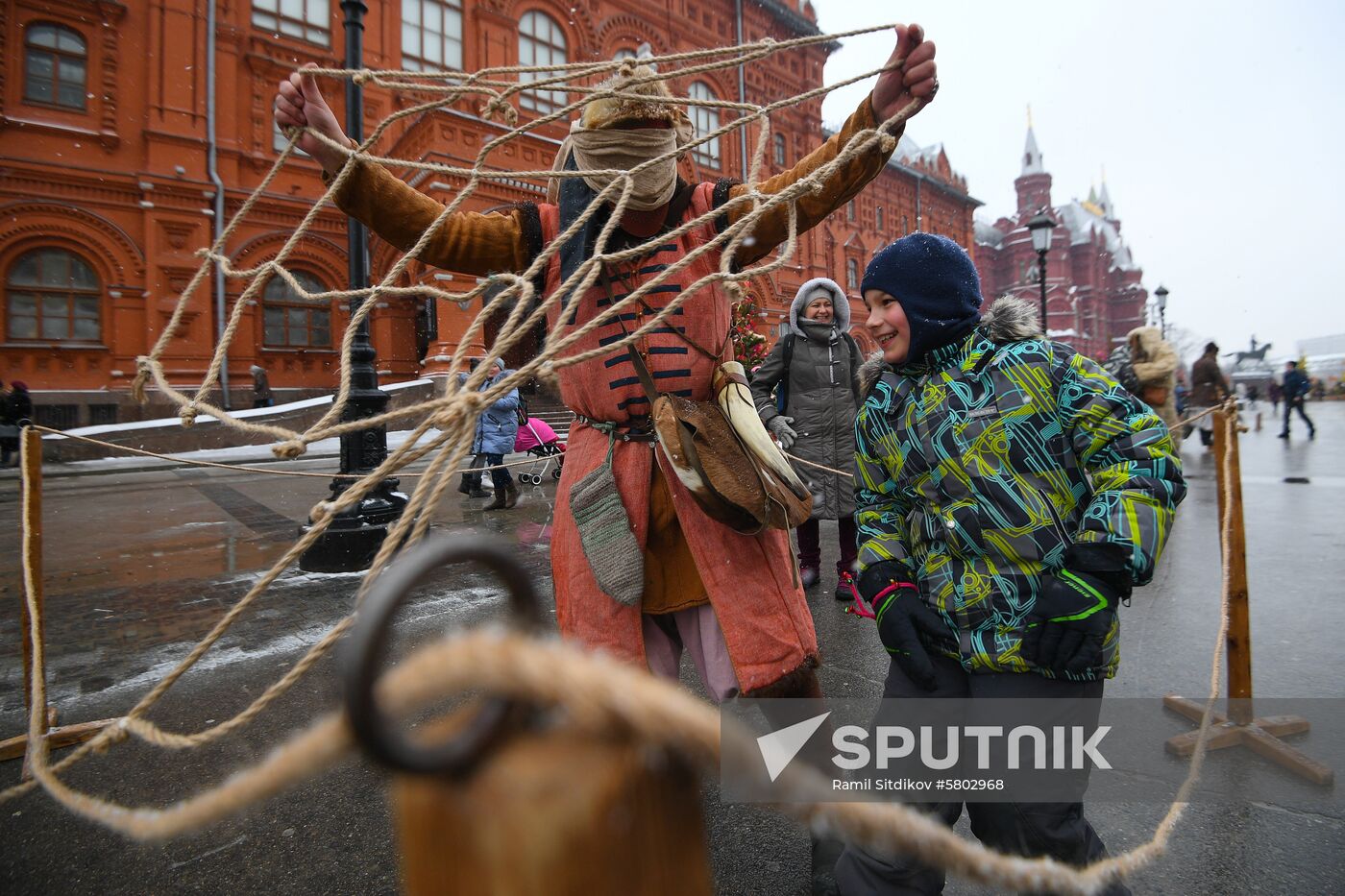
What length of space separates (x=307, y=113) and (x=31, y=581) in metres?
1.67

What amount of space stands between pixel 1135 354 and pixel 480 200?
51.2 feet

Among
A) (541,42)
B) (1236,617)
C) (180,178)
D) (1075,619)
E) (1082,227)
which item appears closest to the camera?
(1075,619)

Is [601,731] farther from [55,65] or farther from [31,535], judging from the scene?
[55,65]

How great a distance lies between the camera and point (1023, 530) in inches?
59.8

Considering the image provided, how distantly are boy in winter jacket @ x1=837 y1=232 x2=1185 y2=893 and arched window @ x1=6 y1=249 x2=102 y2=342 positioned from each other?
67.3ft

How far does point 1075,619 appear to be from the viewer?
1393 mm

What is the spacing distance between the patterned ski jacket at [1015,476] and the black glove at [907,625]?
4 cm

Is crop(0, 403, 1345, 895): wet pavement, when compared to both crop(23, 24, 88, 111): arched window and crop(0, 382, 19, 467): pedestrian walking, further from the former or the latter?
crop(23, 24, 88, 111): arched window

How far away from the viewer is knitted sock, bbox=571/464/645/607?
1.66 m

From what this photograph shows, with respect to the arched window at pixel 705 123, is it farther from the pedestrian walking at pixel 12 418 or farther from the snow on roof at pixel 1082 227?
the snow on roof at pixel 1082 227

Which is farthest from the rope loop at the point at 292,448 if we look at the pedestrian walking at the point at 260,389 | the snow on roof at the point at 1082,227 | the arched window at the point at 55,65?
the snow on roof at the point at 1082,227

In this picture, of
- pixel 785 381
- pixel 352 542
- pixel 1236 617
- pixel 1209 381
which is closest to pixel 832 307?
pixel 785 381

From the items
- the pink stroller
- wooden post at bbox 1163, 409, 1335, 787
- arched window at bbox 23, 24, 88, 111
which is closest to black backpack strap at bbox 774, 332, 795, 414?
wooden post at bbox 1163, 409, 1335, 787

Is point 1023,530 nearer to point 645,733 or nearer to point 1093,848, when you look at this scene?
point 1093,848
